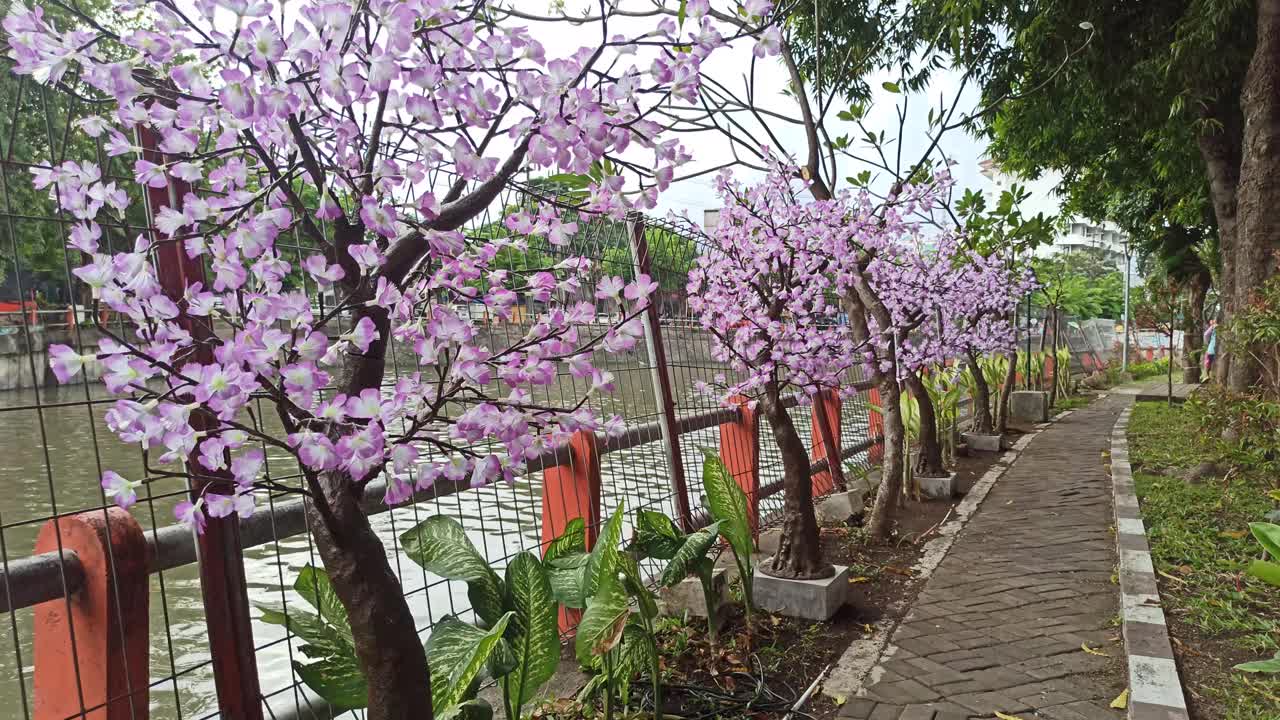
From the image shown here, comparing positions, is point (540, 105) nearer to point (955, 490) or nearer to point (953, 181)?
point (953, 181)

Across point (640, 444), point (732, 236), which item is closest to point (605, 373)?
point (640, 444)

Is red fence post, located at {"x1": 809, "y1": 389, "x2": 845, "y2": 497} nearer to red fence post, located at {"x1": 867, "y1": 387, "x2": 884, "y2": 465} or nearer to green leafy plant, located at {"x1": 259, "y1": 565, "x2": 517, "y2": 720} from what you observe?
red fence post, located at {"x1": 867, "y1": 387, "x2": 884, "y2": 465}

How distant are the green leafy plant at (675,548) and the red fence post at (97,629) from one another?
1815 mm

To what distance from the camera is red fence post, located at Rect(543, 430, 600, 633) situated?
3625 millimetres

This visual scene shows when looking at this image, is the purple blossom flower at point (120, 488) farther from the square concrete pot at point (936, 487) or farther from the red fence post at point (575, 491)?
the square concrete pot at point (936, 487)

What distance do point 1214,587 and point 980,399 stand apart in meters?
6.60

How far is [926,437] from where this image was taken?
7.15 m

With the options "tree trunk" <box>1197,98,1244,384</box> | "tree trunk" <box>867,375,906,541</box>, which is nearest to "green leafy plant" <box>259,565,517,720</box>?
"tree trunk" <box>867,375,906,541</box>

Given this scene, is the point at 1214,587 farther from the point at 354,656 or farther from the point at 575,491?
the point at 354,656

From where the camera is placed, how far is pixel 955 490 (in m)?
7.41

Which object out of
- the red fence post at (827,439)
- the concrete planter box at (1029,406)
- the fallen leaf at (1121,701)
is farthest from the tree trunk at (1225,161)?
the fallen leaf at (1121,701)

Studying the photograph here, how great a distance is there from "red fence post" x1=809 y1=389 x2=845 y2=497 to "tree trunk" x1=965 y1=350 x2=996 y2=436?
3973 millimetres

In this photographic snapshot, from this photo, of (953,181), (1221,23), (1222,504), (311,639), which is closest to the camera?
(311,639)

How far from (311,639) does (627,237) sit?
2623 mm
